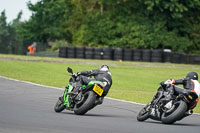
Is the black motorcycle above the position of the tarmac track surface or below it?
above

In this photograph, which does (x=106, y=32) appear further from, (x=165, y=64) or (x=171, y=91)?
(x=171, y=91)

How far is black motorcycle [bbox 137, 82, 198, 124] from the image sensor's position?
33.1 feet

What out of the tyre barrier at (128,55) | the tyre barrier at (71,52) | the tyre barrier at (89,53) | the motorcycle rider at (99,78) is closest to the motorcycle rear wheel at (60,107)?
the motorcycle rider at (99,78)

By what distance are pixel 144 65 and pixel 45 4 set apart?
28.7 meters

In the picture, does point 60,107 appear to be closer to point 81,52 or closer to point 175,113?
point 175,113

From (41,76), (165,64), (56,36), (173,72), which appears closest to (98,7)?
(56,36)

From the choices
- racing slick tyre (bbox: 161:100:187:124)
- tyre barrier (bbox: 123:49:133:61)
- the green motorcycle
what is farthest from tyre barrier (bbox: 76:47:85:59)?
racing slick tyre (bbox: 161:100:187:124)

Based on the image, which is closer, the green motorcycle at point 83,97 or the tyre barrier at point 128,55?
the green motorcycle at point 83,97

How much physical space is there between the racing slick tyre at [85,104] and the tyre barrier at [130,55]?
27.3m

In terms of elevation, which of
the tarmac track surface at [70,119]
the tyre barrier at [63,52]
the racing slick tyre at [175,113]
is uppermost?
the tyre barrier at [63,52]

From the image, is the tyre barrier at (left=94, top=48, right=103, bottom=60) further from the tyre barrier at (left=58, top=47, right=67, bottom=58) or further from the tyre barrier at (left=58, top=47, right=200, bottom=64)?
the tyre barrier at (left=58, top=47, right=67, bottom=58)

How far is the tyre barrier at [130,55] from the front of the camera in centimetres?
3819

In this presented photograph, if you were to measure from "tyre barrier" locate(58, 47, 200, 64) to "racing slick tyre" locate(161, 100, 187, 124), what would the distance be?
91.8 ft

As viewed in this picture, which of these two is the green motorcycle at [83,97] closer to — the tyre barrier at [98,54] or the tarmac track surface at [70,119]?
the tarmac track surface at [70,119]
